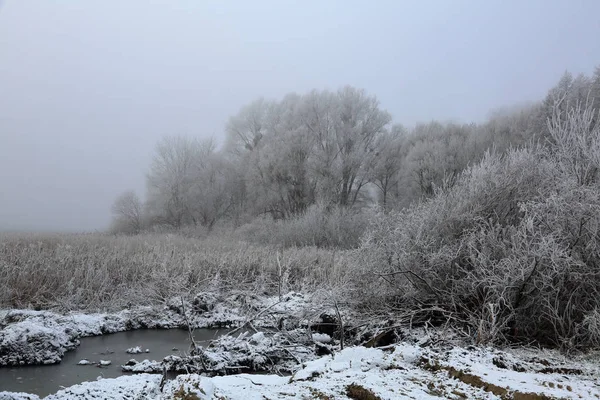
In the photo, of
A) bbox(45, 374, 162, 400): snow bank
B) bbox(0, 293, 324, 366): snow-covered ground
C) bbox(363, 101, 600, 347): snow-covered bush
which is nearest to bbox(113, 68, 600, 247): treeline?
bbox(0, 293, 324, 366): snow-covered ground

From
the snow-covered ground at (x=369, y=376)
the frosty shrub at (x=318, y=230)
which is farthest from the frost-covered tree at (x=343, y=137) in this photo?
the snow-covered ground at (x=369, y=376)

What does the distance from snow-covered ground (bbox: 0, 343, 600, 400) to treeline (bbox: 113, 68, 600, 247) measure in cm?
2288

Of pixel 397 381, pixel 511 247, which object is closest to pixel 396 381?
pixel 397 381

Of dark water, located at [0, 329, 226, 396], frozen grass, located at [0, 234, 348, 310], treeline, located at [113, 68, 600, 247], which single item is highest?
treeline, located at [113, 68, 600, 247]

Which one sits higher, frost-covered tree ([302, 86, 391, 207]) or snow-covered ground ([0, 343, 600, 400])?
frost-covered tree ([302, 86, 391, 207])

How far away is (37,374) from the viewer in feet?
21.6

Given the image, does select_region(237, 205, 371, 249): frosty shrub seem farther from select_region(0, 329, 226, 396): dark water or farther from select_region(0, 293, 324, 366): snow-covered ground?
select_region(0, 329, 226, 396): dark water

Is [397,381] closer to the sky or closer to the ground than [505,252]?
closer to the ground

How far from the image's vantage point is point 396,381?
318 centimetres

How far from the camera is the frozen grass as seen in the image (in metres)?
10.3

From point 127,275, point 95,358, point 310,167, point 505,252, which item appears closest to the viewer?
point 505,252

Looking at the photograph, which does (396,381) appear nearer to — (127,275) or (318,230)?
(127,275)

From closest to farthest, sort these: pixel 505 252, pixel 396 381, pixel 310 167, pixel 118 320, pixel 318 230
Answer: pixel 396 381 < pixel 505 252 < pixel 118 320 < pixel 318 230 < pixel 310 167

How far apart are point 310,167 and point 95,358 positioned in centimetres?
2400
